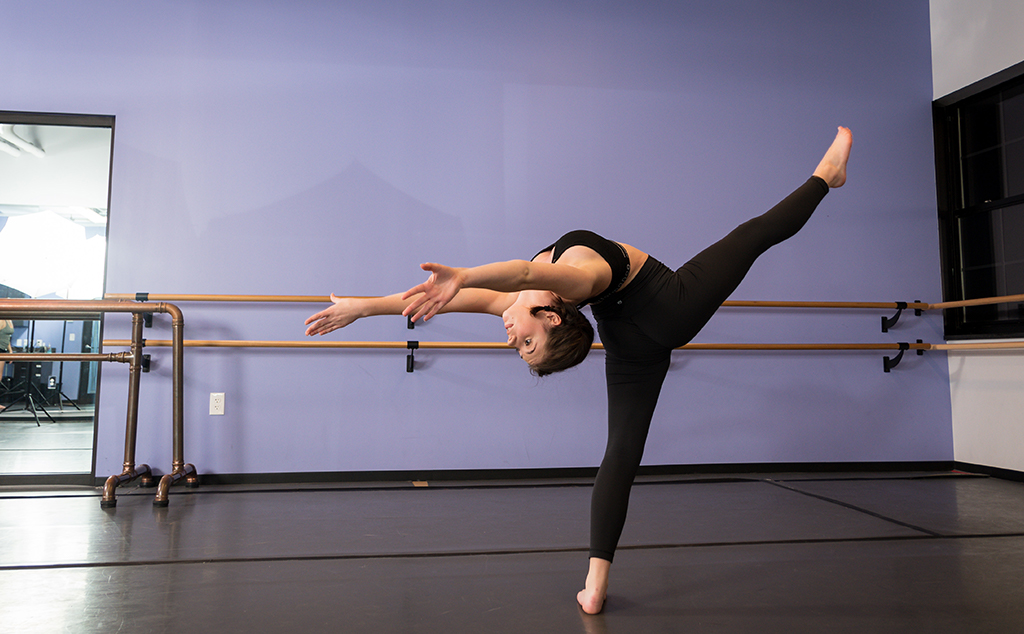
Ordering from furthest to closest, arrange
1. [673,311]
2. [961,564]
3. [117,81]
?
[117,81] < [961,564] < [673,311]

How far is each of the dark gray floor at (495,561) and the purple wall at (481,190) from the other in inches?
20.9

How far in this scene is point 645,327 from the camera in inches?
62.4

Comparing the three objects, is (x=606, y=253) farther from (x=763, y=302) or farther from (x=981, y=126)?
(x=981, y=126)

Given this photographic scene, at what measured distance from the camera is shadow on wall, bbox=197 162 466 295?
3.17m

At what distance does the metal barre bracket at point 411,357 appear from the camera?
10.4 feet

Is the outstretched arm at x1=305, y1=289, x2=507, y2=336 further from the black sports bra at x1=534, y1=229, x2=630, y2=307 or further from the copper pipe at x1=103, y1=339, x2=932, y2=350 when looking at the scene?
the copper pipe at x1=103, y1=339, x2=932, y2=350

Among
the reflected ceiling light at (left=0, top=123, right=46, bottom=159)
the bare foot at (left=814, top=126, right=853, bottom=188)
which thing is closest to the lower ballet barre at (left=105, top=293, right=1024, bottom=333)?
the bare foot at (left=814, top=126, right=853, bottom=188)

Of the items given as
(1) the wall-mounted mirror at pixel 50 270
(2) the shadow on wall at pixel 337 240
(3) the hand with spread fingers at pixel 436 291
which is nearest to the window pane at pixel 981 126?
(2) the shadow on wall at pixel 337 240

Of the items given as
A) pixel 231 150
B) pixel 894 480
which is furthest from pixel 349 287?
pixel 894 480

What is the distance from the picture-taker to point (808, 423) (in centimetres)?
351

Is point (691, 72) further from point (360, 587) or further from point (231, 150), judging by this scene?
point (360, 587)

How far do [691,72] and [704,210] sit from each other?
0.79m

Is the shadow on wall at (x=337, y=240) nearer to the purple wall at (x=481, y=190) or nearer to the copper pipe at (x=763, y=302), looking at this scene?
the purple wall at (x=481, y=190)

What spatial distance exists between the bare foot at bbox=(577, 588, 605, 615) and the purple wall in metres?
1.79
